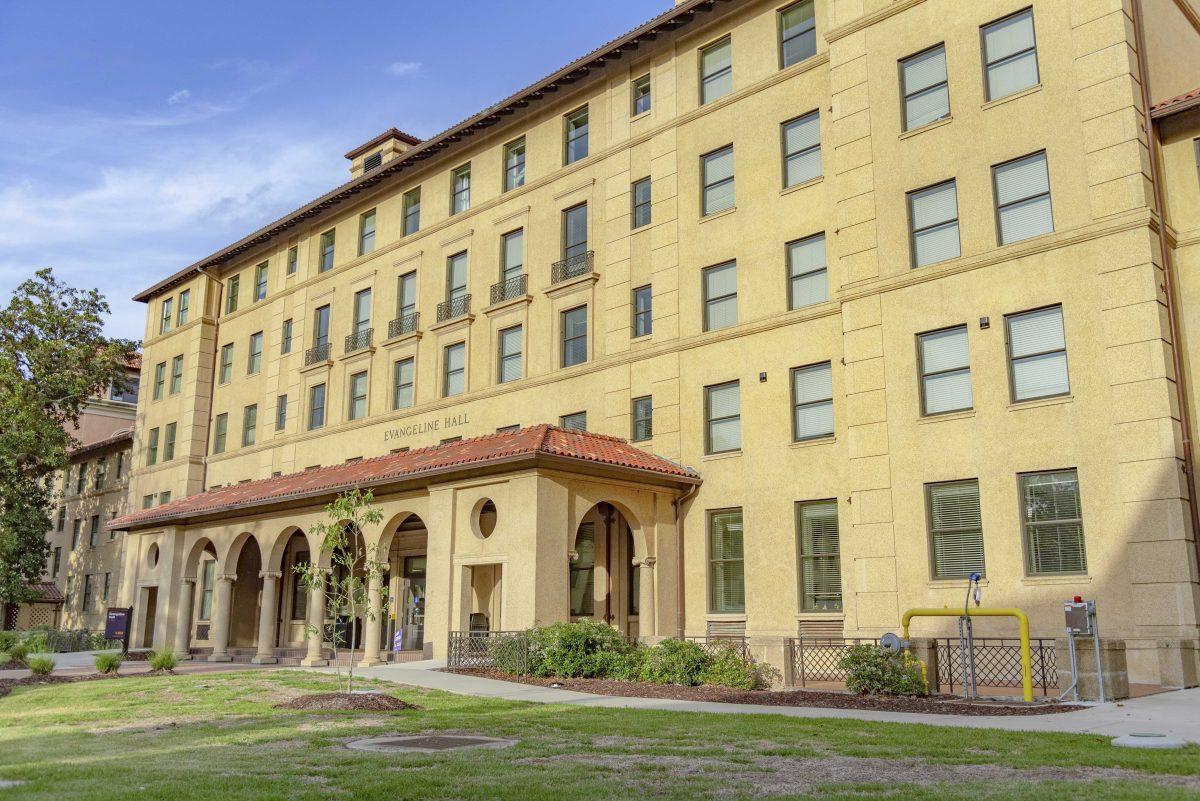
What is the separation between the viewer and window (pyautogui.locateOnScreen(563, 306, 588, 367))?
29.2 m

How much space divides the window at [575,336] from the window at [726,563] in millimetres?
6463

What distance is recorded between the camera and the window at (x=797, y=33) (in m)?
25.8

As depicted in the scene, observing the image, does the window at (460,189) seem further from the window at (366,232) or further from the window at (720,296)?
the window at (720,296)

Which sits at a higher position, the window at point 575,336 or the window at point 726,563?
the window at point 575,336

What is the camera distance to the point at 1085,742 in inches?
435

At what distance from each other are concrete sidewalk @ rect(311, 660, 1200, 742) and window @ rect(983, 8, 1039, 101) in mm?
12268

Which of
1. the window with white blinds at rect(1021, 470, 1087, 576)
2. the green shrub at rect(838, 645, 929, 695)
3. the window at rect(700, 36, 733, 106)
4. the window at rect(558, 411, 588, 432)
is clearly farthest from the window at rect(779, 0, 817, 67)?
the green shrub at rect(838, 645, 929, 695)

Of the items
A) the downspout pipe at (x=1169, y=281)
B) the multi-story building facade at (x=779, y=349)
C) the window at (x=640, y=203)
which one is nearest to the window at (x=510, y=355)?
the multi-story building facade at (x=779, y=349)

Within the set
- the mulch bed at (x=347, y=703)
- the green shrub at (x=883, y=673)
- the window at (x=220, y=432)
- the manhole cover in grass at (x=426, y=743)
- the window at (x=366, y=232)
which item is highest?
the window at (x=366, y=232)

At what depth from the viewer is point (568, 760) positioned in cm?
1034

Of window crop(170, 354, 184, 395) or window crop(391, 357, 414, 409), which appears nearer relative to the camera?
window crop(391, 357, 414, 409)

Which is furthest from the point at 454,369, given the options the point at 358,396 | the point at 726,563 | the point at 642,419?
the point at 726,563

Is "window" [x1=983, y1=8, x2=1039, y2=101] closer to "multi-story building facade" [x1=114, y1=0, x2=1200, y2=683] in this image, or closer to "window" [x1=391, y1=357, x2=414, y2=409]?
"multi-story building facade" [x1=114, y1=0, x2=1200, y2=683]

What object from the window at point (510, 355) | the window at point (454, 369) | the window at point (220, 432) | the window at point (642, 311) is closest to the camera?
the window at point (642, 311)
